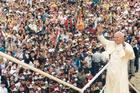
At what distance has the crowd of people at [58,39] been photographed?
10.0m

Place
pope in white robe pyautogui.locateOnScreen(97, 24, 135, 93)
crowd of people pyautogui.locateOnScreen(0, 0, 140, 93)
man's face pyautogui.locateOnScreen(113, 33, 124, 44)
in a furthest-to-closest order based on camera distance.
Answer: crowd of people pyautogui.locateOnScreen(0, 0, 140, 93), pope in white robe pyautogui.locateOnScreen(97, 24, 135, 93), man's face pyautogui.locateOnScreen(113, 33, 124, 44)

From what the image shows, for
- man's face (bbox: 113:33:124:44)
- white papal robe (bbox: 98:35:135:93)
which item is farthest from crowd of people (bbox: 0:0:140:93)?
man's face (bbox: 113:33:124:44)

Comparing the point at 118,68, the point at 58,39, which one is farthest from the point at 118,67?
the point at 58,39

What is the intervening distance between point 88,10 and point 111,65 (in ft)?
44.4

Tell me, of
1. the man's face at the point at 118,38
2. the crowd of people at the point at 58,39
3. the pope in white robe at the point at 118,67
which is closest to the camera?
the man's face at the point at 118,38

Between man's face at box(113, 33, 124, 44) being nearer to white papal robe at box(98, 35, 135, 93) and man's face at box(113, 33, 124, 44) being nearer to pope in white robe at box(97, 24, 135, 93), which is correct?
pope in white robe at box(97, 24, 135, 93)

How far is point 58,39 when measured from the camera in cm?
1370

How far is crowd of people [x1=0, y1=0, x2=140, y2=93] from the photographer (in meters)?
10.0

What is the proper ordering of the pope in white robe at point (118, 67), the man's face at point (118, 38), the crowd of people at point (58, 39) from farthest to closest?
the crowd of people at point (58, 39) < the pope in white robe at point (118, 67) < the man's face at point (118, 38)

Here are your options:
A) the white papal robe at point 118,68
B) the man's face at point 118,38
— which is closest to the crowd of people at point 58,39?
the white papal robe at point 118,68

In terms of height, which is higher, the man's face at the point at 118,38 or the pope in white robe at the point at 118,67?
the man's face at the point at 118,38

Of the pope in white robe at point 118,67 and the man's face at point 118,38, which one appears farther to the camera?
the pope in white robe at point 118,67

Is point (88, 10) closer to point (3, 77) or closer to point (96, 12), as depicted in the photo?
point (96, 12)

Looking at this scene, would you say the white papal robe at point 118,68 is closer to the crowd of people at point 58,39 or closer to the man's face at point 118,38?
the man's face at point 118,38
